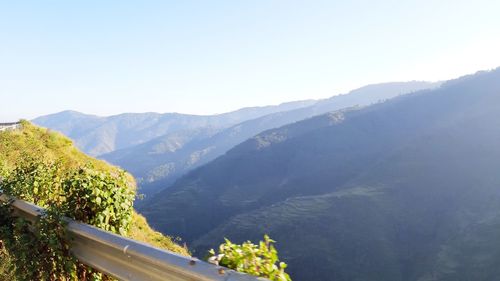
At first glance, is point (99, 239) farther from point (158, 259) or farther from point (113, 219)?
point (158, 259)

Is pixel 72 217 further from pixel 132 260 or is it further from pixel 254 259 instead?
pixel 254 259

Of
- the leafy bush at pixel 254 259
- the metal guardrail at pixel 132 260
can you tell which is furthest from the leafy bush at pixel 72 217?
the leafy bush at pixel 254 259

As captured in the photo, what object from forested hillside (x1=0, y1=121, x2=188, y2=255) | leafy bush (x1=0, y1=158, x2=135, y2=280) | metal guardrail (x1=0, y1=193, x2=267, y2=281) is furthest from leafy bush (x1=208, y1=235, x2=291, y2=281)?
forested hillside (x1=0, y1=121, x2=188, y2=255)

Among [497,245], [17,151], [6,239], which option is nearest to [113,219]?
[6,239]

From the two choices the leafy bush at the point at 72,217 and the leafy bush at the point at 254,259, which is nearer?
the leafy bush at the point at 254,259

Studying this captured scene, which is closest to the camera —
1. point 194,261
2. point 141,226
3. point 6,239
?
point 194,261

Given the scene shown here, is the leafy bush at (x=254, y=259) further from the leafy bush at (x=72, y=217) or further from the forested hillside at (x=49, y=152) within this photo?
the forested hillside at (x=49, y=152)

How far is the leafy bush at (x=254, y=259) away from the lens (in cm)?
325

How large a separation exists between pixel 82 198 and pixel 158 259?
2.14m

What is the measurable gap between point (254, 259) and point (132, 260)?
4.96 ft

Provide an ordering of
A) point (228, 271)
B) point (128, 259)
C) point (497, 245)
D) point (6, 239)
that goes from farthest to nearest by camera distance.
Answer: point (497, 245) → point (6, 239) → point (128, 259) → point (228, 271)

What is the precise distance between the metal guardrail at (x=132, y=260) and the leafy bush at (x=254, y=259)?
16cm

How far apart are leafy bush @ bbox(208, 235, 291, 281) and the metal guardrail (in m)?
0.16

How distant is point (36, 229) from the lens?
5.72 m
